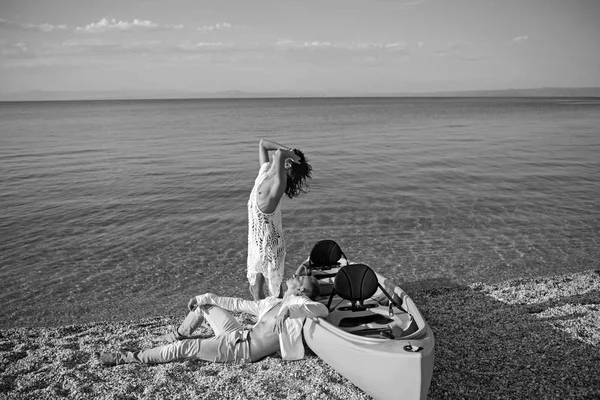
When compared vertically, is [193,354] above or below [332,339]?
below

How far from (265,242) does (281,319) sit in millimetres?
1285

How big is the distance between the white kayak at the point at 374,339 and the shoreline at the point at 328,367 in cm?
39

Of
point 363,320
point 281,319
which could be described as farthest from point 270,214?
point 363,320

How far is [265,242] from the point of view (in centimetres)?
670

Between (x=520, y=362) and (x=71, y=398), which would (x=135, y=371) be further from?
(x=520, y=362)

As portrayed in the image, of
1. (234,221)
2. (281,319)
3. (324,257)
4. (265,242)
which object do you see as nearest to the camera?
(281,319)

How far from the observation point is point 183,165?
23.4 metres

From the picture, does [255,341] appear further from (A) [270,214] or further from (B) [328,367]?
(A) [270,214]

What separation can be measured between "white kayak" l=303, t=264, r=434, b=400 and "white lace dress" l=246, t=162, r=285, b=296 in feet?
3.02

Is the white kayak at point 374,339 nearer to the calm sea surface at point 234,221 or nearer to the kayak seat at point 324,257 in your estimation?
the kayak seat at point 324,257

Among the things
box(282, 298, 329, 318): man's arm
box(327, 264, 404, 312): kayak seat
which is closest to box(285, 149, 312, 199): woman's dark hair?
box(327, 264, 404, 312): kayak seat

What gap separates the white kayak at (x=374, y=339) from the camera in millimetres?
4883

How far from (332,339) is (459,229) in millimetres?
8233

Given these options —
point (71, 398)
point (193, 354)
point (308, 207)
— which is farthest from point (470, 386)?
point (308, 207)
